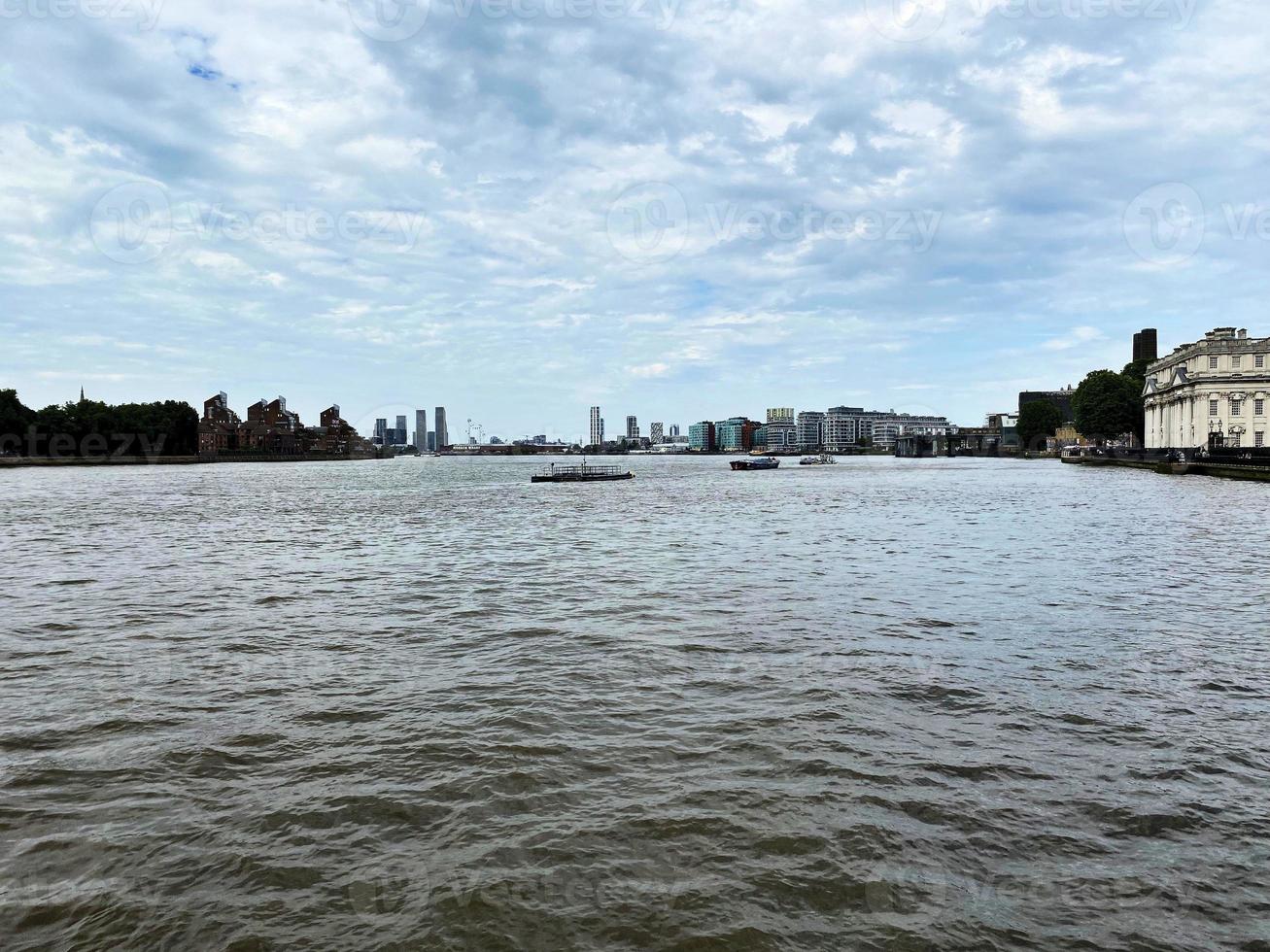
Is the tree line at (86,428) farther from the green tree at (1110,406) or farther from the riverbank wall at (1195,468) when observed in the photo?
the green tree at (1110,406)

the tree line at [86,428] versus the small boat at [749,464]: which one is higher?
the tree line at [86,428]

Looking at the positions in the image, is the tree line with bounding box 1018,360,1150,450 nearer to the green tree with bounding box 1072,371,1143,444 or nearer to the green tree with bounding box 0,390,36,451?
the green tree with bounding box 1072,371,1143,444

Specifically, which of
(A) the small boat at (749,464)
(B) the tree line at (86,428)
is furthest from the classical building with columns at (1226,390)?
(B) the tree line at (86,428)

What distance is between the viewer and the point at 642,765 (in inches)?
364

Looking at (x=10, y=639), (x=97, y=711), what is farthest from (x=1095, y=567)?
(x=10, y=639)

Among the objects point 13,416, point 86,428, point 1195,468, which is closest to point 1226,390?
point 1195,468

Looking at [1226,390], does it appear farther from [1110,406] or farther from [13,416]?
[13,416]

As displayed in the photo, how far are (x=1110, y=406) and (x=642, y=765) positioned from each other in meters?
182

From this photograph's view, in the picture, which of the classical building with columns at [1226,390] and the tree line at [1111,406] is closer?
the classical building with columns at [1226,390]

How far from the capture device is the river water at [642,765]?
627cm

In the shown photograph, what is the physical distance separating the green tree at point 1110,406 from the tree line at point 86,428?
218 m

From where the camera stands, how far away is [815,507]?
55.1m

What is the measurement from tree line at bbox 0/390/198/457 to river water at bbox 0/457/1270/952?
17390 centimetres

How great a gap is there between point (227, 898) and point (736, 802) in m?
4.96
